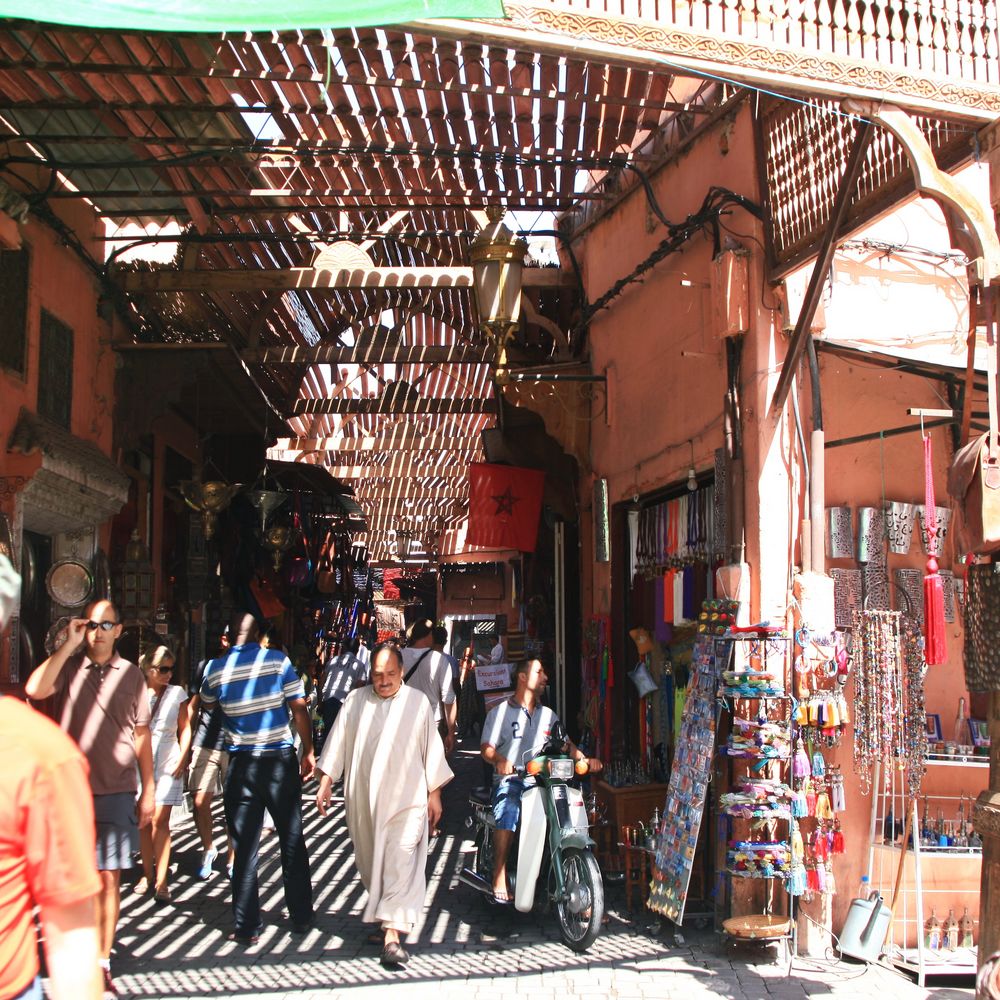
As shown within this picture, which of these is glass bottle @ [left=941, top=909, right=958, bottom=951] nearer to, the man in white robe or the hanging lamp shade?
the man in white robe

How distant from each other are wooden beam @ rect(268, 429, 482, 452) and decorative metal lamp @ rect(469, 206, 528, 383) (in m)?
7.42

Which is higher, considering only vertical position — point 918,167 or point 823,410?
point 918,167

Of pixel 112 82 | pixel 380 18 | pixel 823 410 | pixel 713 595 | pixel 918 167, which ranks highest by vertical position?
pixel 112 82

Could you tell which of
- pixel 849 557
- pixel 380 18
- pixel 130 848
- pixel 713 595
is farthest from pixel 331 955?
pixel 380 18

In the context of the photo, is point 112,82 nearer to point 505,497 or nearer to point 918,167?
point 918,167

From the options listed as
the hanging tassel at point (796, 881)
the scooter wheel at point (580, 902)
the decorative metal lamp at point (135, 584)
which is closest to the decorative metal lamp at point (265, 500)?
the decorative metal lamp at point (135, 584)

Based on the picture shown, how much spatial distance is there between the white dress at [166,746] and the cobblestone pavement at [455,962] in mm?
666

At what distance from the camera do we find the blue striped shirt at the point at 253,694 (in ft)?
22.1

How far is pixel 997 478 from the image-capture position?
14.4 feet

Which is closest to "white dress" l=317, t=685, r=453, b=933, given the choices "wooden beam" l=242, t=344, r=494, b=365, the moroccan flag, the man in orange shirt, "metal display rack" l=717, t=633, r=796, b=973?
"metal display rack" l=717, t=633, r=796, b=973

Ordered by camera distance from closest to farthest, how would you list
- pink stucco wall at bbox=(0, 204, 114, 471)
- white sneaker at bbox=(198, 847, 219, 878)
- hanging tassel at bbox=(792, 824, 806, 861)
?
hanging tassel at bbox=(792, 824, 806, 861)
pink stucco wall at bbox=(0, 204, 114, 471)
white sneaker at bbox=(198, 847, 219, 878)

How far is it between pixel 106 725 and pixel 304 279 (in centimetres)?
419

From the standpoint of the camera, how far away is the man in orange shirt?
2400mm

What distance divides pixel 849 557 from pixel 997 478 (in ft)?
8.22
